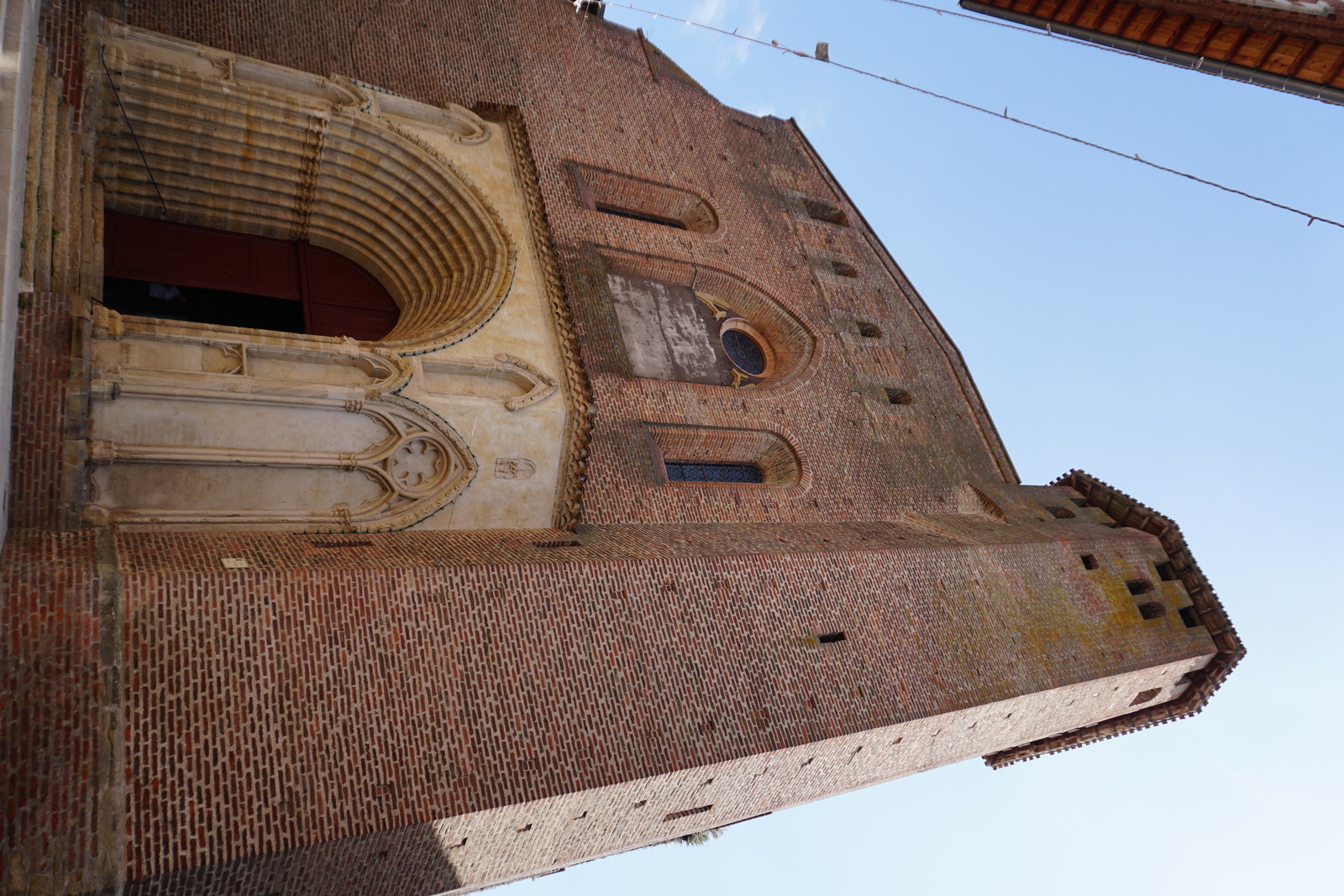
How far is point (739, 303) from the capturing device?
524 inches

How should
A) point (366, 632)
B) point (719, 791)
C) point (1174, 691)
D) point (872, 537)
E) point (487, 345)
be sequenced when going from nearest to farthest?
point (366, 632)
point (719, 791)
point (487, 345)
point (872, 537)
point (1174, 691)

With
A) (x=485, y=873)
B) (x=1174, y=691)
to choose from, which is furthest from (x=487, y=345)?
(x=1174, y=691)

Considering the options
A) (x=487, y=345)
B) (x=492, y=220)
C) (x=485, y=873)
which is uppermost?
(x=492, y=220)

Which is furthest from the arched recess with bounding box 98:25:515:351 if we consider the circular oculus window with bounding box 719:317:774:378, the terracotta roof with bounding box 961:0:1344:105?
the terracotta roof with bounding box 961:0:1344:105

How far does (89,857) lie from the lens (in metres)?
4.44

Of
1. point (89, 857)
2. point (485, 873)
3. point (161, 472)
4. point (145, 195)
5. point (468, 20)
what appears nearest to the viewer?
point (89, 857)

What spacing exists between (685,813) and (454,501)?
3.98 metres

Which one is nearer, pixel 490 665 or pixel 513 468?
pixel 490 665

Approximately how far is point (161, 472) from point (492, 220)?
476 cm

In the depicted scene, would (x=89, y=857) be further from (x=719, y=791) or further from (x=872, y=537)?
(x=872, y=537)

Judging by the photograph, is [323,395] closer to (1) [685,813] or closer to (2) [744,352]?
(1) [685,813]

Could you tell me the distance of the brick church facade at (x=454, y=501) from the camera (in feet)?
17.2

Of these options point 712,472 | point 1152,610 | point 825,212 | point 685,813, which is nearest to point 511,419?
point 712,472

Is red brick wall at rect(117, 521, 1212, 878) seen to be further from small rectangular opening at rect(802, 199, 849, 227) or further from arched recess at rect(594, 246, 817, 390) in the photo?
small rectangular opening at rect(802, 199, 849, 227)
